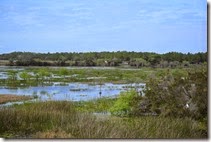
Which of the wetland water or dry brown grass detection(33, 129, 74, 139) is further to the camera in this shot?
the wetland water

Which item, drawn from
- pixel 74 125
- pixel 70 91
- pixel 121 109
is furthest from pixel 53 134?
pixel 121 109

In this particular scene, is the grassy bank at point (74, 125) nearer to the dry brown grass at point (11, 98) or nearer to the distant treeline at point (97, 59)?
the dry brown grass at point (11, 98)

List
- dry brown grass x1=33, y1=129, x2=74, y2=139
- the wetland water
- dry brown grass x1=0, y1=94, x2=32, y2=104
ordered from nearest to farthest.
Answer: dry brown grass x1=33, y1=129, x2=74, y2=139 < dry brown grass x1=0, y1=94, x2=32, y2=104 < the wetland water

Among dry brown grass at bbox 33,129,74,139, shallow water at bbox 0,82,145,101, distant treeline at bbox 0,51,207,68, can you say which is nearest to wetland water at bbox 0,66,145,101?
shallow water at bbox 0,82,145,101

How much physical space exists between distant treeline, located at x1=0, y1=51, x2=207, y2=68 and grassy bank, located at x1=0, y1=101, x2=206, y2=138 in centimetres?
46

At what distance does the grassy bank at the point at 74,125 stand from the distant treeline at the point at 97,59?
1.51 feet

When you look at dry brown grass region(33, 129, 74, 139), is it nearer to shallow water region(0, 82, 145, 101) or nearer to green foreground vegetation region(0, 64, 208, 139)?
green foreground vegetation region(0, 64, 208, 139)

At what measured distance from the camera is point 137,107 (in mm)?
5535

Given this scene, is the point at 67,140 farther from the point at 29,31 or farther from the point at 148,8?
the point at 148,8

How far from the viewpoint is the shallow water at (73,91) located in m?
5.38

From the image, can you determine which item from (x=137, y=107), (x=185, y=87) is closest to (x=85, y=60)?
(x=137, y=107)

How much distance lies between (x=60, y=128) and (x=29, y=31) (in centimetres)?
111

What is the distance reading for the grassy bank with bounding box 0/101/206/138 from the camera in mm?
5000

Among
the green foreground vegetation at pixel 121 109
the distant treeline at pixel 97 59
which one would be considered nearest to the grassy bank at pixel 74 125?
the green foreground vegetation at pixel 121 109
